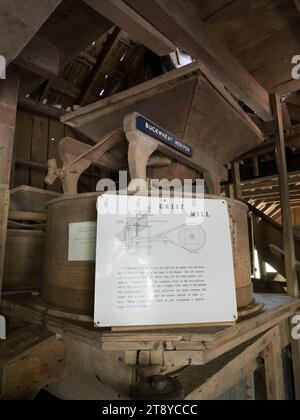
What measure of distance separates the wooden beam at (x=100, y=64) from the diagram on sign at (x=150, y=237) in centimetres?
337

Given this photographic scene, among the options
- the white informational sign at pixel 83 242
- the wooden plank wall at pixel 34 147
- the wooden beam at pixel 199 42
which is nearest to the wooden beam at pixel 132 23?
the wooden beam at pixel 199 42

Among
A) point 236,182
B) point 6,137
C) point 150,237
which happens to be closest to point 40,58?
point 6,137

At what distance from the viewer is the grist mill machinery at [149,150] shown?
105cm

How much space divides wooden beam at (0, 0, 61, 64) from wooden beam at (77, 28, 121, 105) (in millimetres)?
2954

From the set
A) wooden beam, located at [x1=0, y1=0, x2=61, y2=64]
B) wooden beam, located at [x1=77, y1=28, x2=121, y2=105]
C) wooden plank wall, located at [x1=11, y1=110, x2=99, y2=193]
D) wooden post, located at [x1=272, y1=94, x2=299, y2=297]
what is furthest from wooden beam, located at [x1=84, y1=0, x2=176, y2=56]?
wooden beam, located at [x1=77, y1=28, x2=121, y2=105]

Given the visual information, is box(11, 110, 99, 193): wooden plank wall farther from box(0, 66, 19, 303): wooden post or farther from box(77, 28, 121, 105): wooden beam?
box(0, 66, 19, 303): wooden post

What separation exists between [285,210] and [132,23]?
1496 mm

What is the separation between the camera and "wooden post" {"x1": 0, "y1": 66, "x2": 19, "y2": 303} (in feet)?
4.09

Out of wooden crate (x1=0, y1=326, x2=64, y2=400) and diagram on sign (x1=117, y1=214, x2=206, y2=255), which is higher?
diagram on sign (x1=117, y1=214, x2=206, y2=255)

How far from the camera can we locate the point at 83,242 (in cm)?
101

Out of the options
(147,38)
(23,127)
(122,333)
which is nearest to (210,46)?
(147,38)

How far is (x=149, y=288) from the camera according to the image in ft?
2.93

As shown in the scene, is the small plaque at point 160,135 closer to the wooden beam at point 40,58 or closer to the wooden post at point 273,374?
the wooden beam at point 40,58

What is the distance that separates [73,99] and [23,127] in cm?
105
